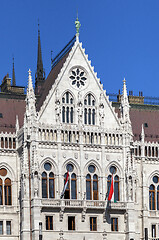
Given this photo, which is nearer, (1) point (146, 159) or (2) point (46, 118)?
(2) point (46, 118)

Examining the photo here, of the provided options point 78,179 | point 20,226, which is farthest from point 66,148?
point 20,226

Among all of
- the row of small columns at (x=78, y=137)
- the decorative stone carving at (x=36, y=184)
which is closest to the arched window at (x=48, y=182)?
the decorative stone carving at (x=36, y=184)

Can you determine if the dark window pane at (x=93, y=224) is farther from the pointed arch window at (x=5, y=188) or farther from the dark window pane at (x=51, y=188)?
the pointed arch window at (x=5, y=188)

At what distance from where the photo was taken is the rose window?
326ft

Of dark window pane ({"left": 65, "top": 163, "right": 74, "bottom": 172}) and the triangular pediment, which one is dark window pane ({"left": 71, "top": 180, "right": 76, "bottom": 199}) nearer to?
dark window pane ({"left": 65, "top": 163, "right": 74, "bottom": 172})

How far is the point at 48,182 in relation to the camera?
95500 mm

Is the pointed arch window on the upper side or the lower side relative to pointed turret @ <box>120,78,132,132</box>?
lower

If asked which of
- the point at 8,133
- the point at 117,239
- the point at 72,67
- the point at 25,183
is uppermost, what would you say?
the point at 72,67

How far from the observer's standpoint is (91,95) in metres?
99.8

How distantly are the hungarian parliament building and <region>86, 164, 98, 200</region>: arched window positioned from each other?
0.11 metres

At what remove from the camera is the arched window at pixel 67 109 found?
98169 mm

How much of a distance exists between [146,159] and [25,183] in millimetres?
17090

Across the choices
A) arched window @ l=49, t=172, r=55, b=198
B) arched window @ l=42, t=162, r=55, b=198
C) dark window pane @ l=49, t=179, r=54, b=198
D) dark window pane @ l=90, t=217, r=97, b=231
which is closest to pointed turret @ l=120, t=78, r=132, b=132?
arched window @ l=42, t=162, r=55, b=198

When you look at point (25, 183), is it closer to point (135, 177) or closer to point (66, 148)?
point (66, 148)
